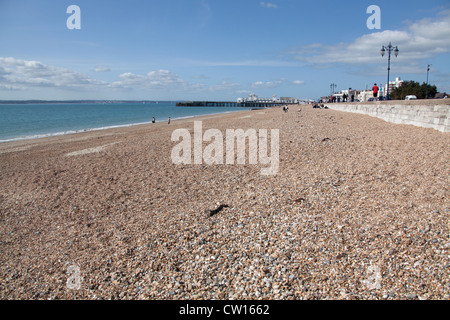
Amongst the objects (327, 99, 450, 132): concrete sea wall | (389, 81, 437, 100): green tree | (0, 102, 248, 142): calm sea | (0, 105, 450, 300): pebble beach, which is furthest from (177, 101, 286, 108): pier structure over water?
(0, 105, 450, 300): pebble beach

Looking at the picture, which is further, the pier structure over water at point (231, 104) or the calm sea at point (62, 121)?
the pier structure over water at point (231, 104)

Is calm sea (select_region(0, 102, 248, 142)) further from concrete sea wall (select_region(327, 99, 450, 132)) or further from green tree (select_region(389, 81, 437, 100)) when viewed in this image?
green tree (select_region(389, 81, 437, 100))

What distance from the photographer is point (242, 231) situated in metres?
4.80

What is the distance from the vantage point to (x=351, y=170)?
7.27 meters

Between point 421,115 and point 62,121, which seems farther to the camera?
point 62,121

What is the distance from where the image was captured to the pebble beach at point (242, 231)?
3.47 meters

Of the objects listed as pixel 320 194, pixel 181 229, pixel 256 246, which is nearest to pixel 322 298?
pixel 256 246

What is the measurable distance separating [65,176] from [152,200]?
444cm

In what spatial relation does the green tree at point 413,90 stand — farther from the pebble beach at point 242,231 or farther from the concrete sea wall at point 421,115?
the pebble beach at point 242,231

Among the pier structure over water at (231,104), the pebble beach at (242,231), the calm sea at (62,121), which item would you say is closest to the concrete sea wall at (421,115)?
the pebble beach at (242,231)

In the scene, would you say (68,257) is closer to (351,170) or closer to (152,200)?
(152,200)

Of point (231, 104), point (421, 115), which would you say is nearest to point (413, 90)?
point (421, 115)

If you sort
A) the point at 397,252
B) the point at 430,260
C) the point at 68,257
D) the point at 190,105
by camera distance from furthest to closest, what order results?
1. the point at 190,105
2. the point at 68,257
3. the point at 397,252
4. the point at 430,260

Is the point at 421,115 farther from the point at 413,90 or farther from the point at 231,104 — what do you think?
the point at 231,104
